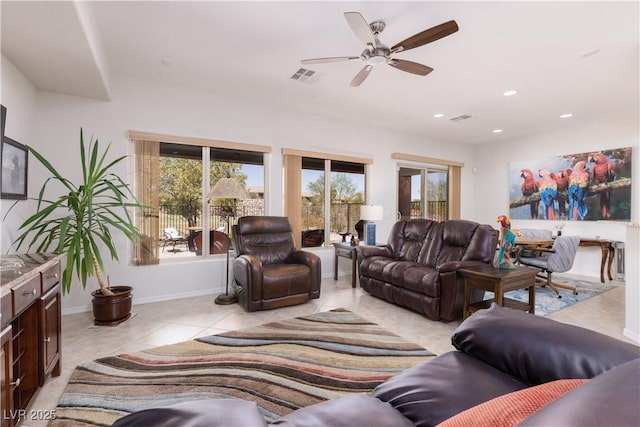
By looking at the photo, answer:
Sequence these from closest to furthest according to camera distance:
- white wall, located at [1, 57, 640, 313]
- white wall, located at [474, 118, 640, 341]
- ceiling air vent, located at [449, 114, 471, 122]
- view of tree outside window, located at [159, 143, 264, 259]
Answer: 1. white wall, located at [1, 57, 640, 313]
2. view of tree outside window, located at [159, 143, 264, 259]
3. white wall, located at [474, 118, 640, 341]
4. ceiling air vent, located at [449, 114, 471, 122]

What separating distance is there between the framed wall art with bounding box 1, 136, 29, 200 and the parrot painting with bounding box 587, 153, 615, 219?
7.71 m

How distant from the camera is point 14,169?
8.72 feet

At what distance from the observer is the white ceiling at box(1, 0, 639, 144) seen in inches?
88.7

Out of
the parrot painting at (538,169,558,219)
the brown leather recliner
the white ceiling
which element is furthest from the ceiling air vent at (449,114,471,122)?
the brown leather recliner

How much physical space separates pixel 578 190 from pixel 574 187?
3.4 inches

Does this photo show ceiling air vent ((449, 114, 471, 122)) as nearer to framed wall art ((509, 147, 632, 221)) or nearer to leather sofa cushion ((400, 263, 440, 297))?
framed wall art ((509, 147, 632, 221))

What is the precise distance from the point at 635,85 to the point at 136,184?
20.2ft

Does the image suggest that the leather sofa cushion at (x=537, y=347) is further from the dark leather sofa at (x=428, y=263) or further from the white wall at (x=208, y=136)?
the white wall at (x=208, y=136)

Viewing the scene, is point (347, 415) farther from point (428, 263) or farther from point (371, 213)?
point (371, 213)

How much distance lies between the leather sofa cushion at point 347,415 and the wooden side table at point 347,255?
3255 mm

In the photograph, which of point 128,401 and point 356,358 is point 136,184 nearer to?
point 128,401

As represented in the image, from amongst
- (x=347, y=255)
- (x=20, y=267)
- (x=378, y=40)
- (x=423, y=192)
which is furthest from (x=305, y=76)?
(x=423, y=192)

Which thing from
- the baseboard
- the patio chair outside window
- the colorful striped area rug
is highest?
the patio chair outside window

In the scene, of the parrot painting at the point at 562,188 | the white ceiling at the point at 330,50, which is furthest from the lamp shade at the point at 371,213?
the parrot painting at the point at 562,188
